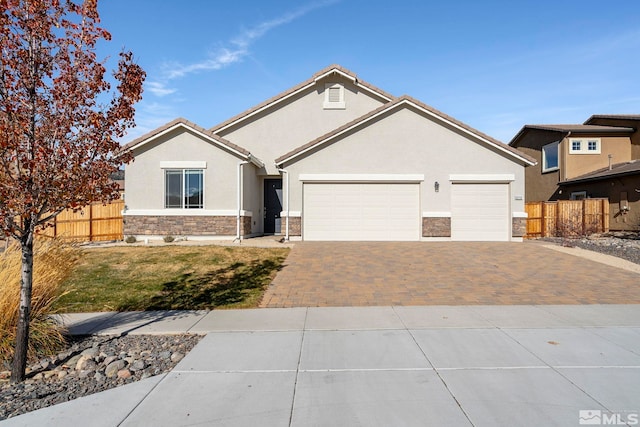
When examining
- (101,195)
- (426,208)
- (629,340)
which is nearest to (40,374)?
(101,195)

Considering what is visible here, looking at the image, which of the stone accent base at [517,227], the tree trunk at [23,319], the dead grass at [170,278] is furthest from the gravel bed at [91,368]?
the stone accent base at [517,227]

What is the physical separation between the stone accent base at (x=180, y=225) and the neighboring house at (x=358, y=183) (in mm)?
41

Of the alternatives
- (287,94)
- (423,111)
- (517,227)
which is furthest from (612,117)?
(287,94)

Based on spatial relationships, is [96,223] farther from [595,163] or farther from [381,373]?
[595,163]

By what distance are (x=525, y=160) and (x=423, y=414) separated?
15.5 meters

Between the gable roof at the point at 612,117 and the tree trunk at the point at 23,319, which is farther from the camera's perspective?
the gable roof at the point at 612,117

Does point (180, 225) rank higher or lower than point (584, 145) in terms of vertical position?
lower

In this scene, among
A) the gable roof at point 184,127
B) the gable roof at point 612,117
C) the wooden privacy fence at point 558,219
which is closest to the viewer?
the gable roof at point 184,127

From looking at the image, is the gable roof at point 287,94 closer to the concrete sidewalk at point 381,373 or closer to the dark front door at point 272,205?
the dark front door at point 272,205

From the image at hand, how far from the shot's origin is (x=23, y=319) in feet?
15.4

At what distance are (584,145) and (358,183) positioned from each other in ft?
58.7

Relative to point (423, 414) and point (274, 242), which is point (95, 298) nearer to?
point (423, 414)

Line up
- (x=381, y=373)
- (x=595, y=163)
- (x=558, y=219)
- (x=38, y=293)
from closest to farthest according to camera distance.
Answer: (x=381, y=373), (x=38, y=293), (x=558, y=219), (x=595, y=163)

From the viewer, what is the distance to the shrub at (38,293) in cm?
511
